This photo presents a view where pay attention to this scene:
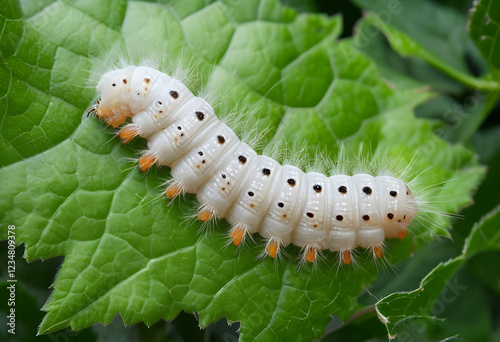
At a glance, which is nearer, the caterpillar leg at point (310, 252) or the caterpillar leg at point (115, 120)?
the caterpillar leg at point (115, 120)

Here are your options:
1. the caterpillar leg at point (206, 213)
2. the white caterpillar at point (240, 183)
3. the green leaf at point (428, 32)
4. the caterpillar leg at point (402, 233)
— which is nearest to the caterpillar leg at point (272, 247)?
the white caterpillar at point (240, 183)

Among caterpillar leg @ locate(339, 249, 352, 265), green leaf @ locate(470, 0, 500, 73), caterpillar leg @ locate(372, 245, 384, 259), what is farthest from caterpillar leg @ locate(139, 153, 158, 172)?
green leaf @ locate(470, 0, 500, 73)

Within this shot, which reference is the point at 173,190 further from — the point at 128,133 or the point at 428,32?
the point at 428,32

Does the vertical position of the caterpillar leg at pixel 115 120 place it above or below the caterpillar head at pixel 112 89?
below

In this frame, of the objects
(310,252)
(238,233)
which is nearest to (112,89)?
(238,233)

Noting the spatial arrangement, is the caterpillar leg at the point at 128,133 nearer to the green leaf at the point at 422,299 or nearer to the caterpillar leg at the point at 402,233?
the green leaf at the point at 422,299

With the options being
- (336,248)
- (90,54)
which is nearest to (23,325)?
(90,54)
